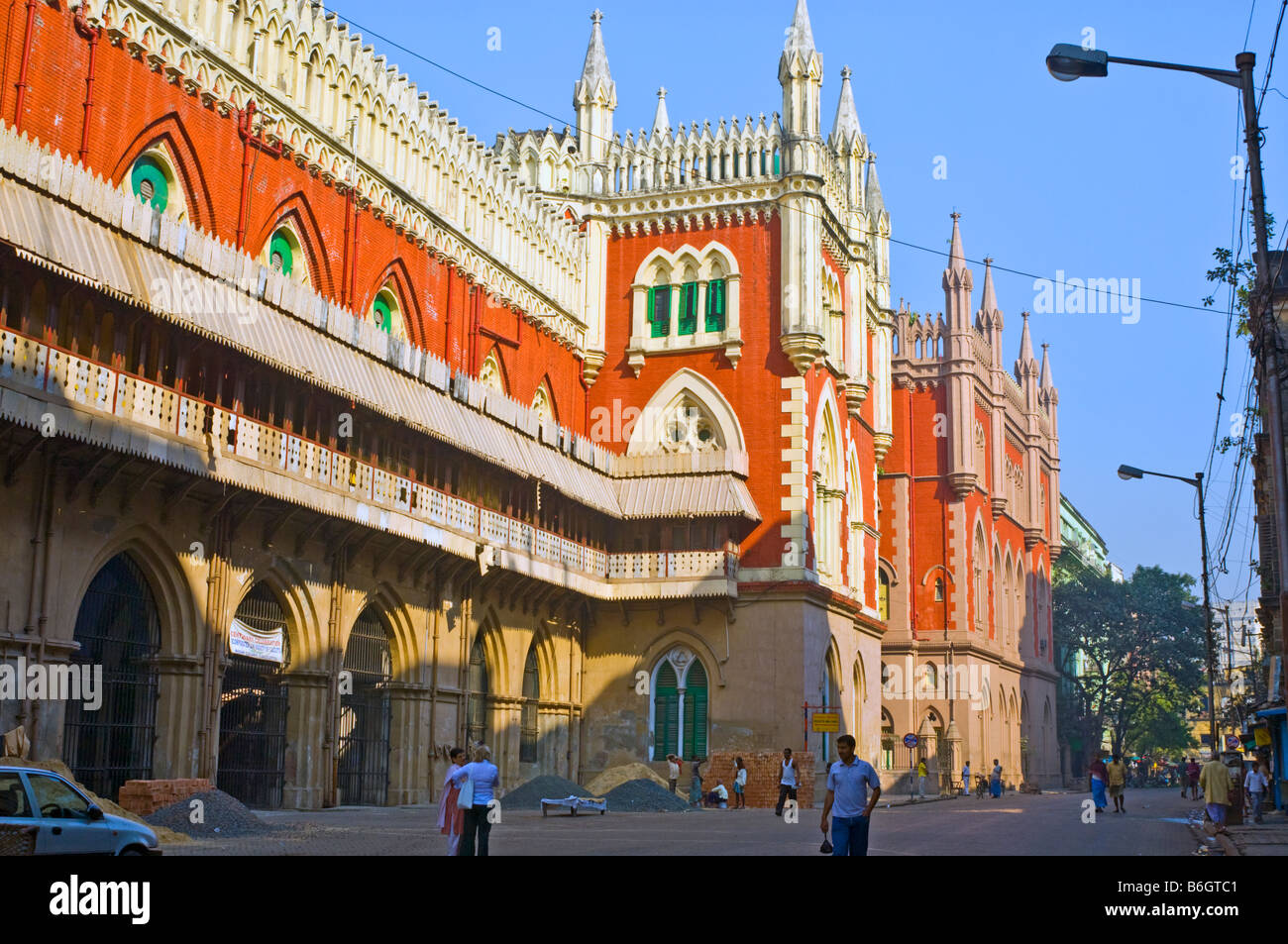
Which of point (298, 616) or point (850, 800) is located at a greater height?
point (298, 616)

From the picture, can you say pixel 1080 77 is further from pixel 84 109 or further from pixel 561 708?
pixel 561 708

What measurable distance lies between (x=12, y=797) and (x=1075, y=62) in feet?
50.5

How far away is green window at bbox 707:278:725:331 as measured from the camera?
143 feet

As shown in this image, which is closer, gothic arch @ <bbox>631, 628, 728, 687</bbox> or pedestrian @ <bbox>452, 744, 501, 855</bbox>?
pedestrian @ <bbox>452, 744, 501, 855</bbox>

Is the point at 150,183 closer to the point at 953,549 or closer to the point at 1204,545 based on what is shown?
the point at 1204,545

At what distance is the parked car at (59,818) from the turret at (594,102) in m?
32.8

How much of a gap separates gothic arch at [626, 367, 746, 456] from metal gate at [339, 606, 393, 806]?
12.9 meters

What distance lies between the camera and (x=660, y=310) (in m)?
44.4

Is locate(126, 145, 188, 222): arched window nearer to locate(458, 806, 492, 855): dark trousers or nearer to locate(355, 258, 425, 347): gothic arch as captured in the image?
locate(355, 258, 425, 347): gothic arch

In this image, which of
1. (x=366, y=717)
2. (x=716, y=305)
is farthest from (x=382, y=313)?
(x=716, y=305)

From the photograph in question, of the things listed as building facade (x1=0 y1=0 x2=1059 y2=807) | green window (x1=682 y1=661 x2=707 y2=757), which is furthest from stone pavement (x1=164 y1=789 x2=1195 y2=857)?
green window (x1=682 y1=661 x2=707 y2=757)
